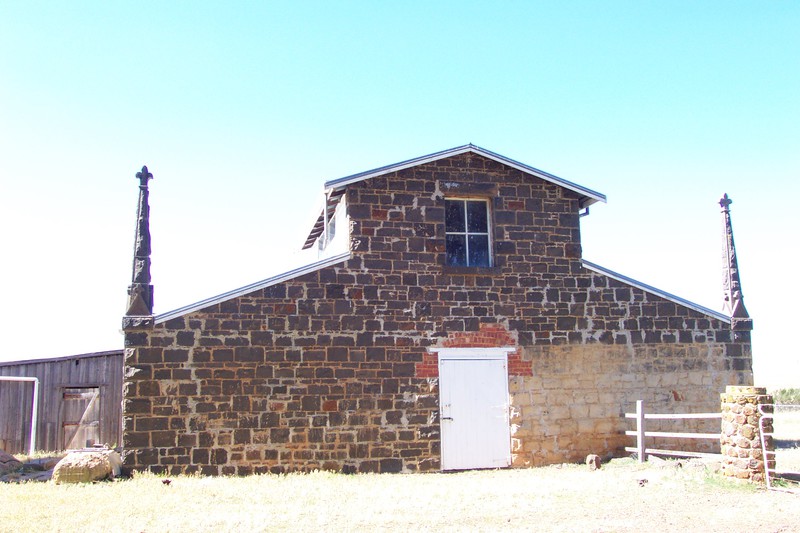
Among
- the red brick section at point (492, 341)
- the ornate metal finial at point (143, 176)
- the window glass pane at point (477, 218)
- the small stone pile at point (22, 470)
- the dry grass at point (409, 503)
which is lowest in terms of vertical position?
the dry grass at point (409, 503)

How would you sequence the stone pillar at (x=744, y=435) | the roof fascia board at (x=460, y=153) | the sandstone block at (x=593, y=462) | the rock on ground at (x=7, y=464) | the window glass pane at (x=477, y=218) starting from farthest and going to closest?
the window glass pane at (x=477, y=218) → the roof fascia board at (x=460, y=153) → the rock on ground at (x=7, y=464) → the sandstone block at (x=593, y=462) → the stone pillar at (x=744, y=435)

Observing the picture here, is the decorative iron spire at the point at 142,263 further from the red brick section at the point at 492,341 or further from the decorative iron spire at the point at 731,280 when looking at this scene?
the decorative iron spire at the point at 731,280

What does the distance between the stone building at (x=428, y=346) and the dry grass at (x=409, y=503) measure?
985 millimetres

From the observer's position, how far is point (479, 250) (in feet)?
48.1

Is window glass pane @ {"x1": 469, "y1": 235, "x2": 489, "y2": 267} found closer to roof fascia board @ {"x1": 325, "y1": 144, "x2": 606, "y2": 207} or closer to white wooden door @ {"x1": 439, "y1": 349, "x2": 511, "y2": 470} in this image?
roof fascia board @ {"x1": 325, "y1": 144, "x2": 606, "y2": 207}

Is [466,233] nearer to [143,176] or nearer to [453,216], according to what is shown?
[453,216]

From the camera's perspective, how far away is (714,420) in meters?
14.8

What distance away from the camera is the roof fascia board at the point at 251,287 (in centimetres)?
1280

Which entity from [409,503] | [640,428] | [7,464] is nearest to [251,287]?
[409,503]

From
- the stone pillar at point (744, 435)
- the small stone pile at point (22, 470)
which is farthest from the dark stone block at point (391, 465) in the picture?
the small stone pile at point (22, 470)

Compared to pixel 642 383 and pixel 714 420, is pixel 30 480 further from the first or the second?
pixel 714 420

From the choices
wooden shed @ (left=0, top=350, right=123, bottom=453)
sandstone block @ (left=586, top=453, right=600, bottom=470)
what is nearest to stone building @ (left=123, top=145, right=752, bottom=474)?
sandstone block @ (left=586, top=453, right=600, bottom=470)

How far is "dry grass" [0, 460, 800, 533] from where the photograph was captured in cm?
889

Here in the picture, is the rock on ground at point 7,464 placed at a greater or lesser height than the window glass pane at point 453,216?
lesser
